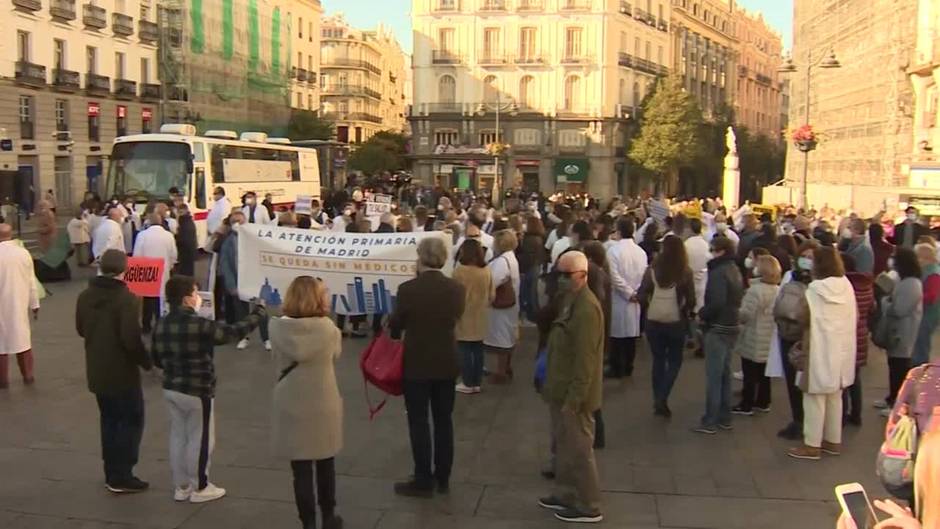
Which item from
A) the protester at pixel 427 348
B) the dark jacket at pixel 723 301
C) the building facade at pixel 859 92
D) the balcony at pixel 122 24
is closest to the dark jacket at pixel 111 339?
the protester at pixel 427 348

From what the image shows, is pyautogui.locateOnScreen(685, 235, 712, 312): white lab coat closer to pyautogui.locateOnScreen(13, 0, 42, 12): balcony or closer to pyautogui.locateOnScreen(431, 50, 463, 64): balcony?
pyautogui.locateOnScreen(13, 0, 42, 12): balcony

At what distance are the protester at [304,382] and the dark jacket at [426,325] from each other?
0.83 metres

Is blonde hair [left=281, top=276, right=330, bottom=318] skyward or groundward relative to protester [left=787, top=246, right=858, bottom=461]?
skyward

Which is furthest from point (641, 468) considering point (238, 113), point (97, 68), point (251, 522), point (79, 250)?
point (238, 113)

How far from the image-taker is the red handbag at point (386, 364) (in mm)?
6492

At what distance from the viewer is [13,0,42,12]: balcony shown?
3928 cm

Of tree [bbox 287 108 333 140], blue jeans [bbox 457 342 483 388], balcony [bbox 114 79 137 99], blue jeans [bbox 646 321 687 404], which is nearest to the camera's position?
blue jeans [bbox 646 321 687 404]

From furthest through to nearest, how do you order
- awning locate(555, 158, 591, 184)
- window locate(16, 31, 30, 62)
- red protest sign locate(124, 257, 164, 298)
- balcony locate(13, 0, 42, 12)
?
awning locate(555, 158, 591, 184), window locate(16, 31, 30, 62), balcony locate(13, 0, 42, 12), red protest sign locate(124, 257, 164, 298)

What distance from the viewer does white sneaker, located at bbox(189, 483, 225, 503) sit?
6.39 metres

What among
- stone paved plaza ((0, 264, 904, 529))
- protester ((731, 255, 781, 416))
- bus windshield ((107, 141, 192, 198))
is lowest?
stone paved plaza ((0, 264, 904, 529))

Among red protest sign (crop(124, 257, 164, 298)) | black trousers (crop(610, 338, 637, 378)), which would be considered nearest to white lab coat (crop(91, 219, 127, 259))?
red protest sign (crop(124, 257, 164, 298))

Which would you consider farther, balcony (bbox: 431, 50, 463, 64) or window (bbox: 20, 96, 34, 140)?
balcony (bbox: 431, 50, 463, 64)

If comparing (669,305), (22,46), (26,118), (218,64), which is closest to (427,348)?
(669,305)

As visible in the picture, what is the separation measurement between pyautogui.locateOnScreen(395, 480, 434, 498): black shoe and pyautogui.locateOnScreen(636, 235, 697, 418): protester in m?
2.99
